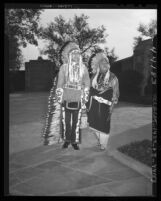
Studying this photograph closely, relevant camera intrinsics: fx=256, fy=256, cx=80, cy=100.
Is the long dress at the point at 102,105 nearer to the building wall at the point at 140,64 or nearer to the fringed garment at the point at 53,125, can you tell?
the building wall at the point at 140,64

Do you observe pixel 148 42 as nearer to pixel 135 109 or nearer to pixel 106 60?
pixel 106 60

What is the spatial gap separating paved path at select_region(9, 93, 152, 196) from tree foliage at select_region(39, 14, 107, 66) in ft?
2.72

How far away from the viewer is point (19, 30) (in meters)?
4.45

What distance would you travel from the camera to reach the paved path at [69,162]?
410 cm

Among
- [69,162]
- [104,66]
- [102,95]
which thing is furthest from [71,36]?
[69,162]

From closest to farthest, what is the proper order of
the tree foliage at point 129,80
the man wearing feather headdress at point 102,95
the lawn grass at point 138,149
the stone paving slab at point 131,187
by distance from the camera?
the stone paving slab at point 131,187 < the tree foliage at point 129,80 < the man wearing feather headdress at point 102,95 < the lawn grass at point 138,149

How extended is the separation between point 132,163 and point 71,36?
247 cm

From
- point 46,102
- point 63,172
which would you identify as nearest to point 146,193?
point 63,172

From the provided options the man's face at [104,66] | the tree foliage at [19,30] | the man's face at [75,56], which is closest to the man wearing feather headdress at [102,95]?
the man's face at [104,66]

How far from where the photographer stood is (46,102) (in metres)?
4.41

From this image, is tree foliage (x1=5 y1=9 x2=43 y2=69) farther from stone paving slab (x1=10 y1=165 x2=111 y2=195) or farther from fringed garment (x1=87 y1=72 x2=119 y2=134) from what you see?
stone paving slab (x1=10 y1=165 x2=111 y2=195)

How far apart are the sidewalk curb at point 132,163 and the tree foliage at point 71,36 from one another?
1807 millimetres

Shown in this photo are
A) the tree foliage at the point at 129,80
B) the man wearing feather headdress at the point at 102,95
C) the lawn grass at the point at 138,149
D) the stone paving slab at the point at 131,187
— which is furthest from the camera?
the lawn grass at the point at 138,149

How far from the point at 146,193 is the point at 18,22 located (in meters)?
3.51
